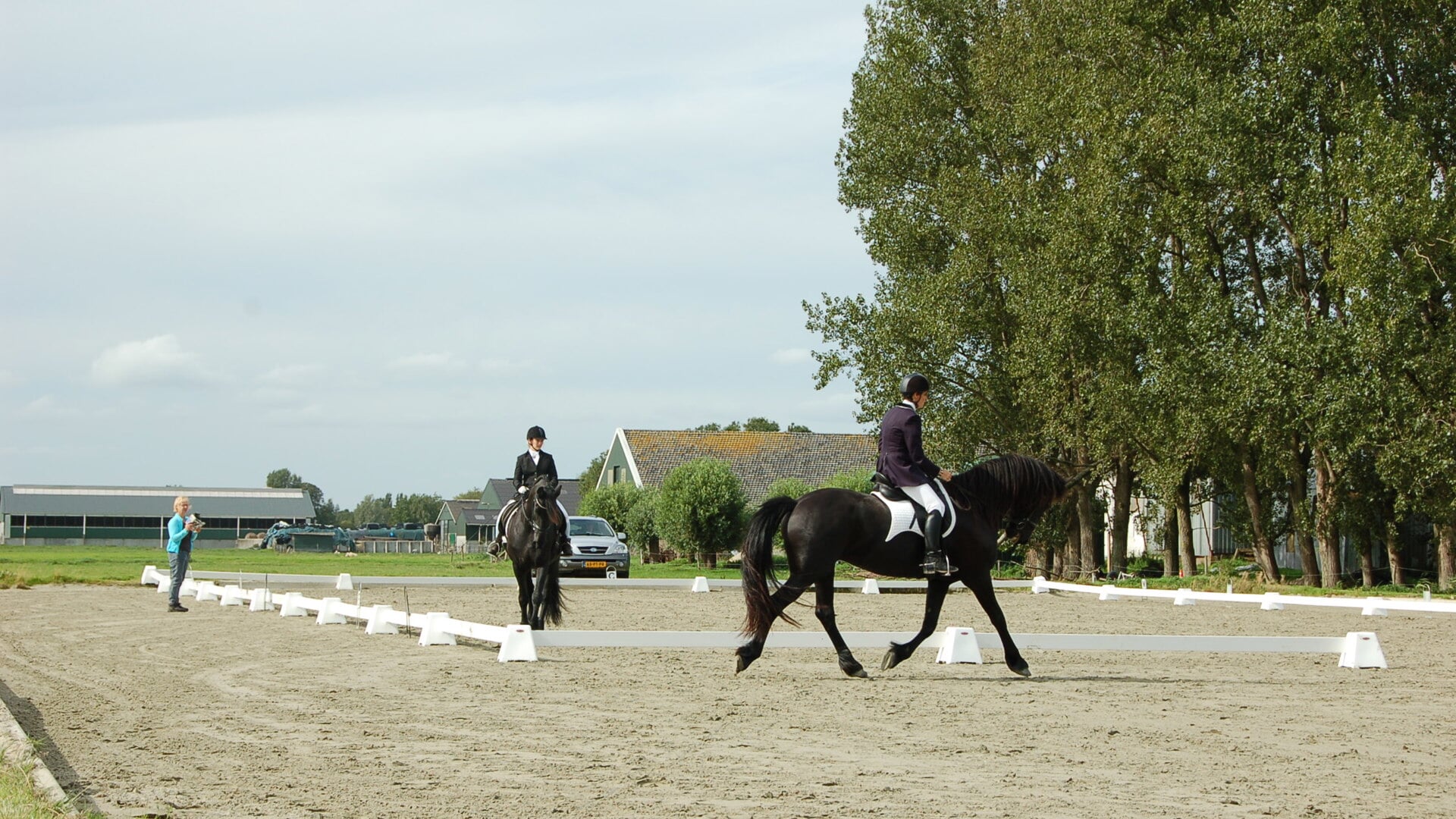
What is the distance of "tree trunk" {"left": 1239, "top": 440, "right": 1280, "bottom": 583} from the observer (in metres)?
30.6

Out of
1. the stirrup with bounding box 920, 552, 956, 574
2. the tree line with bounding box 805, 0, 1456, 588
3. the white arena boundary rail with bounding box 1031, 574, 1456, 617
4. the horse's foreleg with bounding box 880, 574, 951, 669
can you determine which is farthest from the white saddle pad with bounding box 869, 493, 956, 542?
the tree line with bounding box 805, 0, 1456, 588

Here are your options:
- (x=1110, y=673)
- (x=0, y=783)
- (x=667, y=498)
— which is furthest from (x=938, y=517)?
(x=667, y=498)

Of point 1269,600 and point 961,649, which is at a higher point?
point 1269,600

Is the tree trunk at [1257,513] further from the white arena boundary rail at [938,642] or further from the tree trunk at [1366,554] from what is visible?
the white arena boundary rail at [938,642]

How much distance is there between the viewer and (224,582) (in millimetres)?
24844

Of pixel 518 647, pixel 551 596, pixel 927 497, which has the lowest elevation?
pixel 518 647

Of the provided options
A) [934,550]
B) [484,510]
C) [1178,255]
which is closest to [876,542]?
[934,550]

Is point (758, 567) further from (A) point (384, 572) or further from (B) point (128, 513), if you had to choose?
(B) point (128, 513)

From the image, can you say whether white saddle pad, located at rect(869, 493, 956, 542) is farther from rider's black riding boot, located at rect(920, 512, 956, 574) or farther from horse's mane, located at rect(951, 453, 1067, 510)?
horse's mane, located at rect(951, 453, 1067, 510)

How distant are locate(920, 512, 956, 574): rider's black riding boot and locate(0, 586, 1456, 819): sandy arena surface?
86 cm

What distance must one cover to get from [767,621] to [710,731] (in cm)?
269

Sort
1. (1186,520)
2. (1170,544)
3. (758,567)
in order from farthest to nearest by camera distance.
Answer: (1170,544), (1186,520), (758,567)

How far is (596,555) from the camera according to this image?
30391 mm

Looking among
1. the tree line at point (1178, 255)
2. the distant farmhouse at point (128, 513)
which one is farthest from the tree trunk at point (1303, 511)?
the distant farmhouse at point (128, 513)
